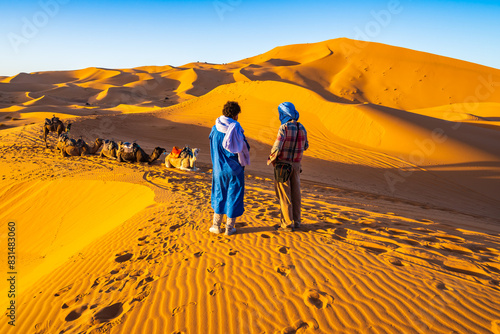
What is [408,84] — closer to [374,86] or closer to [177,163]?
[374,86]

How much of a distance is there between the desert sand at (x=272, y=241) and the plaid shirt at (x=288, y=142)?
1196 mm

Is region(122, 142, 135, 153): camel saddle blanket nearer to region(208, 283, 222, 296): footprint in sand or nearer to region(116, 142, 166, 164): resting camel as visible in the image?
region(116, 142, 166, 164): resting camel

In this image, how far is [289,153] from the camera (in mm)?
4207

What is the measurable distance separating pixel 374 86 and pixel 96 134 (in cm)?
3727

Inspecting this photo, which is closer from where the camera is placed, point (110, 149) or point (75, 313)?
point (75, 313)

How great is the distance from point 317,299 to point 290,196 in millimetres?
1859

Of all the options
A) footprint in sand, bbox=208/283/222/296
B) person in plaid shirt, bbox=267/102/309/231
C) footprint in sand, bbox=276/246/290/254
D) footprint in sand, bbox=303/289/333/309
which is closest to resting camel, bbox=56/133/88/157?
person in plaid shirt, bbox=267/102/309/231

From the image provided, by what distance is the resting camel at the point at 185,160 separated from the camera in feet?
31.4

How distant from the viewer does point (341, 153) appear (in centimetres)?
1327

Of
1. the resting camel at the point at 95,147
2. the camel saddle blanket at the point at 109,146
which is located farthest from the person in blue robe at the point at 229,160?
the resting camel at the point at 95,147

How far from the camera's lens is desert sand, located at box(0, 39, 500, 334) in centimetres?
265

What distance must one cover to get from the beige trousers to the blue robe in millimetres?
580

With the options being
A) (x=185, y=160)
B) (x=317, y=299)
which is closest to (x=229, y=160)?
(x=317, y=299)

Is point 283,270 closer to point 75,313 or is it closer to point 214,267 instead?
point 214,267
